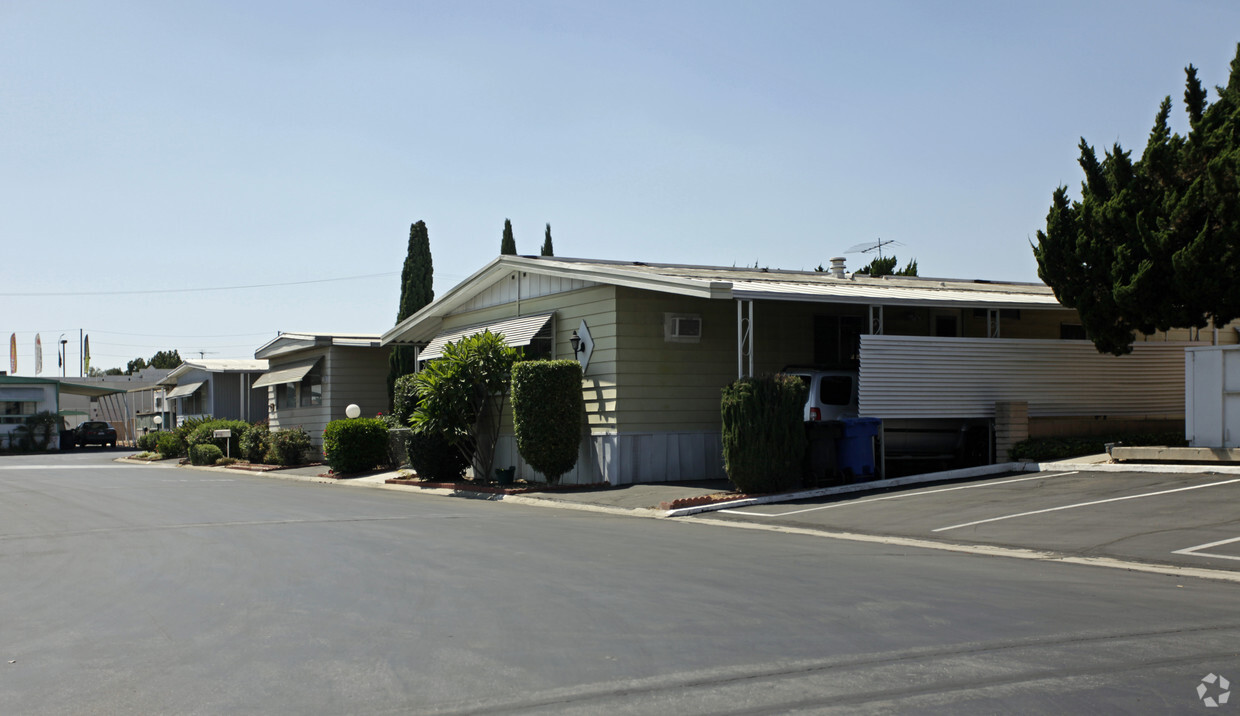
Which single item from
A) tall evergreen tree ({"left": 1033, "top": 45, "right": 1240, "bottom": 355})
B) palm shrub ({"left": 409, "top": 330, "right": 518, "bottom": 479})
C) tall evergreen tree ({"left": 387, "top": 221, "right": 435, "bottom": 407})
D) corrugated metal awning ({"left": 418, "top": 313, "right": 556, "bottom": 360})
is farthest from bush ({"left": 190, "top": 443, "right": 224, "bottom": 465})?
tall evergreen tree ({"left": 1033, "top": 45, "right": 1240, "bottom": 355})

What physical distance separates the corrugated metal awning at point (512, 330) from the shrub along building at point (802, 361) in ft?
0.18

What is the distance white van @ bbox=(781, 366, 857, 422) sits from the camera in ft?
58.3

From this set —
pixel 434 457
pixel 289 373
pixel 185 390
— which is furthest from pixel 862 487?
pixel 185 390

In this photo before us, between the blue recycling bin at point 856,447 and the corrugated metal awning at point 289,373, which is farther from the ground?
the corrugated metal awning at point 289,373

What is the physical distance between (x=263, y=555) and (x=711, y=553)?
4.56 metres

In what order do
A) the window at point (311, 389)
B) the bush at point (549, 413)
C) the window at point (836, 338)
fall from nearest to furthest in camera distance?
1. the bush at point (549, 413)
2. the window at point (836, 338)
3. the window at point (311, 389)

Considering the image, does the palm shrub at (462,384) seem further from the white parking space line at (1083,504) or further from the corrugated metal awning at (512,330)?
the white parking space line at (1083,504)

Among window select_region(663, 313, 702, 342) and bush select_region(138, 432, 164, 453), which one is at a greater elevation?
window select_region(663, 313, 702, 342)

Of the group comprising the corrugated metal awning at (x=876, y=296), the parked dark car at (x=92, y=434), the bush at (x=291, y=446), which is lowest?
the parked dark car at (x=92, y=434)

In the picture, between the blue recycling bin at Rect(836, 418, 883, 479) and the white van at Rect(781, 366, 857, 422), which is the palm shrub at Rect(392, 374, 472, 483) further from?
the blue recycling bin at Rect(836, 418, 883, 479)

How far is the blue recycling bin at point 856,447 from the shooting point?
1694 cm

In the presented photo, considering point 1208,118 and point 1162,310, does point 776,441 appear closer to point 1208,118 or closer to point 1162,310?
point 1162,310

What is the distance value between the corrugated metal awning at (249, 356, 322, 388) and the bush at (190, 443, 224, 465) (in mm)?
2816

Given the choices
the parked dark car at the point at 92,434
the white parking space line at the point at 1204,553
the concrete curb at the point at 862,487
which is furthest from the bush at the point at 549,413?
the parked dark car at the point at 92,434
